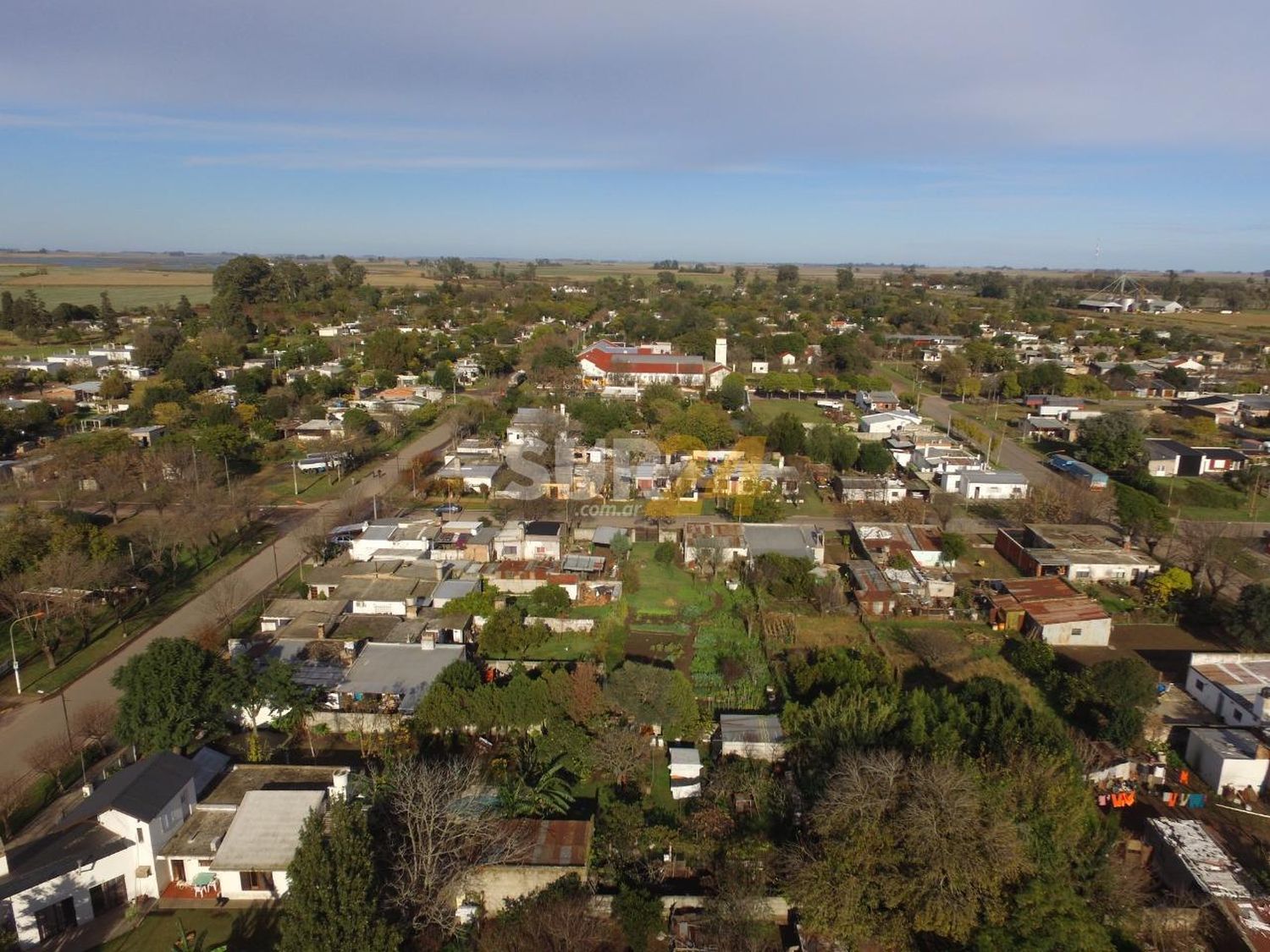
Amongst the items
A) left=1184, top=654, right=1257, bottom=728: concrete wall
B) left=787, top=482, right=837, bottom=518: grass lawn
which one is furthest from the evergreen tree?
left=787, top=482, right=837, bottom=518: grass lawn

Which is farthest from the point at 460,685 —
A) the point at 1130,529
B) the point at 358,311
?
the point at 358,311

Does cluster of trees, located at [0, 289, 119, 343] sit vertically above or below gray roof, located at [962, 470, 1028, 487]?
above

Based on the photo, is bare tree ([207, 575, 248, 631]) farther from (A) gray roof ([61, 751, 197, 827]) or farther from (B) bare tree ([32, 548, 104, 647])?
(A) gray roof ([61, 751, 197, 827])

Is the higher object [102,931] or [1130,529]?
[1130,529]

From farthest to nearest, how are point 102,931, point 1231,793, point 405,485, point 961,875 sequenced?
point 405,485 → point 1231,793 → point 102,931 → point 961,875

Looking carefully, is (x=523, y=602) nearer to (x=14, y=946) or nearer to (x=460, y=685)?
(x=460, y=685)

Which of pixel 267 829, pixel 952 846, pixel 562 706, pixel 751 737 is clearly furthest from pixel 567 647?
pixel 952 846
